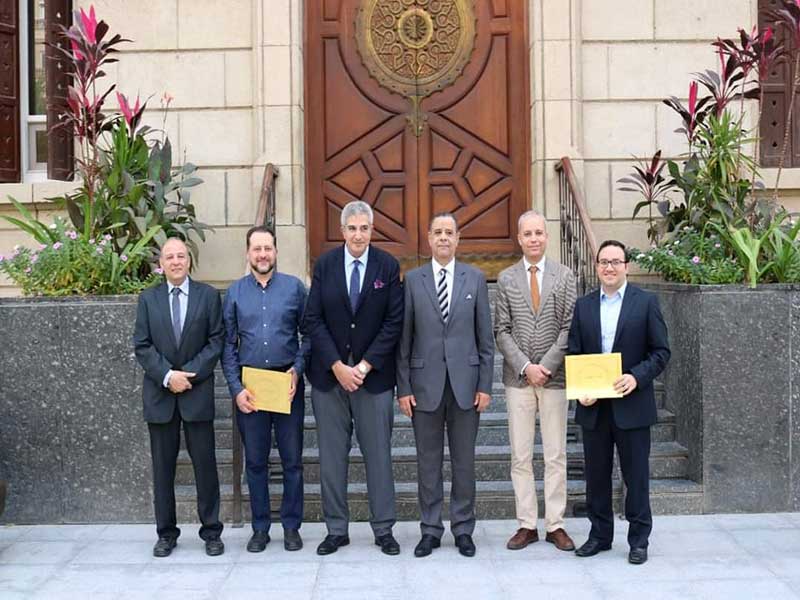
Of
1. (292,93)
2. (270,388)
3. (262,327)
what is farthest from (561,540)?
(292,93)

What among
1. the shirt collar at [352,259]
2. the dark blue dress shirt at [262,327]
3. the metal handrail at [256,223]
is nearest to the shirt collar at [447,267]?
the shirt collar at [352,259]

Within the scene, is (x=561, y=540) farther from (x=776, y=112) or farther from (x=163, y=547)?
(x=776, y=112)

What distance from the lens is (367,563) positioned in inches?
217

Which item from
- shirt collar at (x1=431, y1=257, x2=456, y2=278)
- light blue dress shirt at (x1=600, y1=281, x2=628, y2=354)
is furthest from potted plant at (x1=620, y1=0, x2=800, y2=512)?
shirt collar at (x1=431, y1=257, x2=456, y2=278)

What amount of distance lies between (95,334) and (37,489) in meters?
1.09

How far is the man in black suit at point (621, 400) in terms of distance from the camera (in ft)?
18.0

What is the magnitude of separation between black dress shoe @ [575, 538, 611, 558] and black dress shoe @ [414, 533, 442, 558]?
81 centimetres

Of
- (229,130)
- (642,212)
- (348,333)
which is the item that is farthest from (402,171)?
(348,333)

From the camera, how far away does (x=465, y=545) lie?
18.5 feet

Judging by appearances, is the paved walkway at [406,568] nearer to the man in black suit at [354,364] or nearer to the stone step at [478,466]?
the man in black suit at [354,364]

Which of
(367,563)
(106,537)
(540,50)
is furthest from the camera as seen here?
(540,50)

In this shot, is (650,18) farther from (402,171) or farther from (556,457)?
(556,457)

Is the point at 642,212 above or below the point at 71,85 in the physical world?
below

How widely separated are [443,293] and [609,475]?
1408 millimetres
